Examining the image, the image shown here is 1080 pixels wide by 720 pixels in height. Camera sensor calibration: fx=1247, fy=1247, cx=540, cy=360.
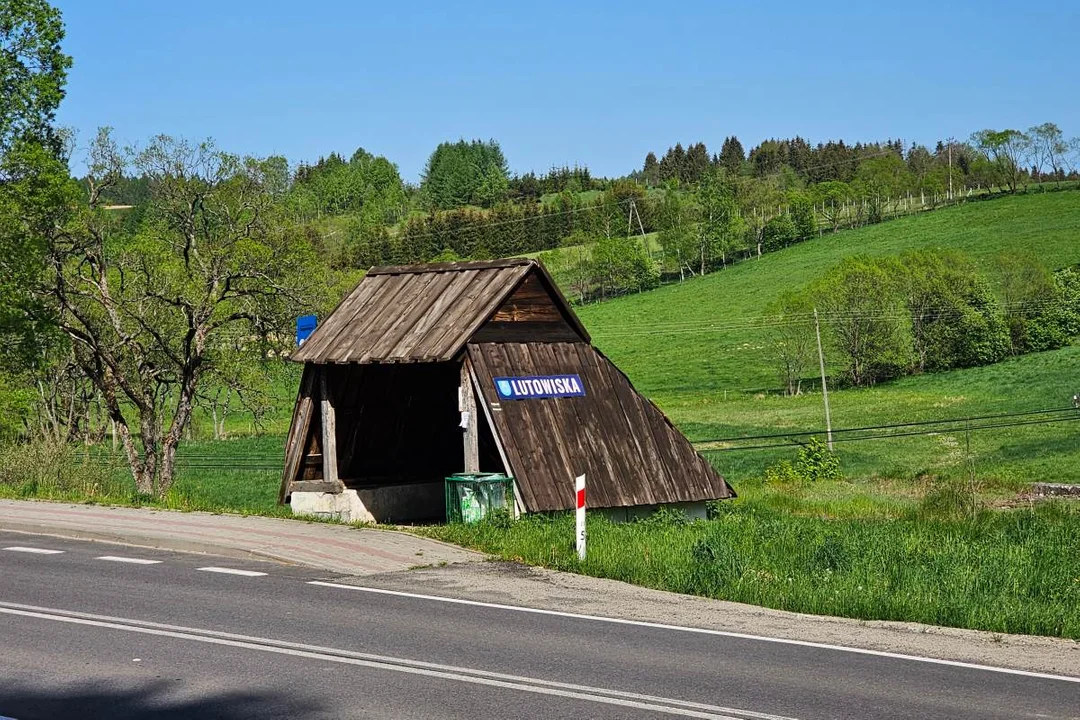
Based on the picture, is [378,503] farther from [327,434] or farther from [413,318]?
[413,318]

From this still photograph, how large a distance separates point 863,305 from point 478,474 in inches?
2817

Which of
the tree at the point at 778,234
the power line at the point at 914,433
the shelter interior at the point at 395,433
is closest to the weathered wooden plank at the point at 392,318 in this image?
the shelter interior at the point at 395,433

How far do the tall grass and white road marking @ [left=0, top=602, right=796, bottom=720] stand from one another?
13.2 feet

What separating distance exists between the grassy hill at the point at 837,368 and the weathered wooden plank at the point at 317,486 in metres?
27.4

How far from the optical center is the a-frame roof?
1955cm

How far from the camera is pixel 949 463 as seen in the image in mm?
51594

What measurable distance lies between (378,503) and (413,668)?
13.9 m

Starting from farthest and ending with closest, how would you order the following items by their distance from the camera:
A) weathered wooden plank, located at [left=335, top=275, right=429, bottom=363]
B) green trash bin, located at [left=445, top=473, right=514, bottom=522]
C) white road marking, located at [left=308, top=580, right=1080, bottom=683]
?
1. weathered wooden plank, located at [left=335, top=275, right=429, bottom=363]
2. green trash bin, located at [left=445, top=473, right=514, bottom=522]
3. white road marking, located at [left=308, top=580, right=1080, bottom=683]

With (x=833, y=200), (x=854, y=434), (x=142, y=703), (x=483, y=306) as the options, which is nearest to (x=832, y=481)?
(x=854, y=434)

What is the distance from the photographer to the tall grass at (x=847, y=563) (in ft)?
37.2

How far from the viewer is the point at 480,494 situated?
18.0 metres

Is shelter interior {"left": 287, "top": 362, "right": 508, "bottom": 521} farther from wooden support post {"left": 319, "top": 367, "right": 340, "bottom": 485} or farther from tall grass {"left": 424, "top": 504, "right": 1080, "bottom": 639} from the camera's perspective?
tall grass {"left": 424, "top": 504, "right": 1080, "bottom": 639}

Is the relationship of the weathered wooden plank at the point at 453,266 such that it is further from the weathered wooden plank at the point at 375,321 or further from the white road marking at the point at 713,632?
the white road marking at the point at 713,632

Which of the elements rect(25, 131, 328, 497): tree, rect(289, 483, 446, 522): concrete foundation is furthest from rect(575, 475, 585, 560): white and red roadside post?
rect(25, 131, 328, 497): tree
